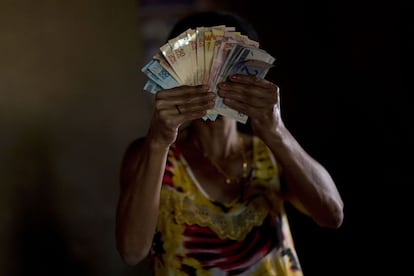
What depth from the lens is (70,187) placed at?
1541mm

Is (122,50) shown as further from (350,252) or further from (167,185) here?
(350,252)

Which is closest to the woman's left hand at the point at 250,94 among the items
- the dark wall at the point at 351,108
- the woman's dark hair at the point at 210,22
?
the woman's dark hair at the point at 210,22

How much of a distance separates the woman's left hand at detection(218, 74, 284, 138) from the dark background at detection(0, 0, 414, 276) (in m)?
0.52

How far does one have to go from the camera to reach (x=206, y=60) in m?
1.19

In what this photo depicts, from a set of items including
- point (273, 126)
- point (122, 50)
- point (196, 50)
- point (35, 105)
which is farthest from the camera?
point (122, 50)

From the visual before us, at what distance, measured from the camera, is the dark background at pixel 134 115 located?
54.4 inches

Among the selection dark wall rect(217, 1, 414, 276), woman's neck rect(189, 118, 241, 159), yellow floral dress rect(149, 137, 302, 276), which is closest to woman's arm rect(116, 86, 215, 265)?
yellow floral dress rect(149, 137, 302, 276)

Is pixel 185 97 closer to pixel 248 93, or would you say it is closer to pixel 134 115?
pixel 248 93

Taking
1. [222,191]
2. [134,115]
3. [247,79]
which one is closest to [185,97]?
[247,79]

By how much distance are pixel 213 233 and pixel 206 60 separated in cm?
45

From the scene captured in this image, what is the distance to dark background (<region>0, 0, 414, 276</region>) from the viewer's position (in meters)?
1.38

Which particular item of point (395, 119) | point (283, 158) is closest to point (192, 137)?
point (283, 158)

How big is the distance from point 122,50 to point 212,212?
0.66 m

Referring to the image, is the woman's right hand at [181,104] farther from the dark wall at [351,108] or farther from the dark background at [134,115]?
the dark wall at [351,108]
